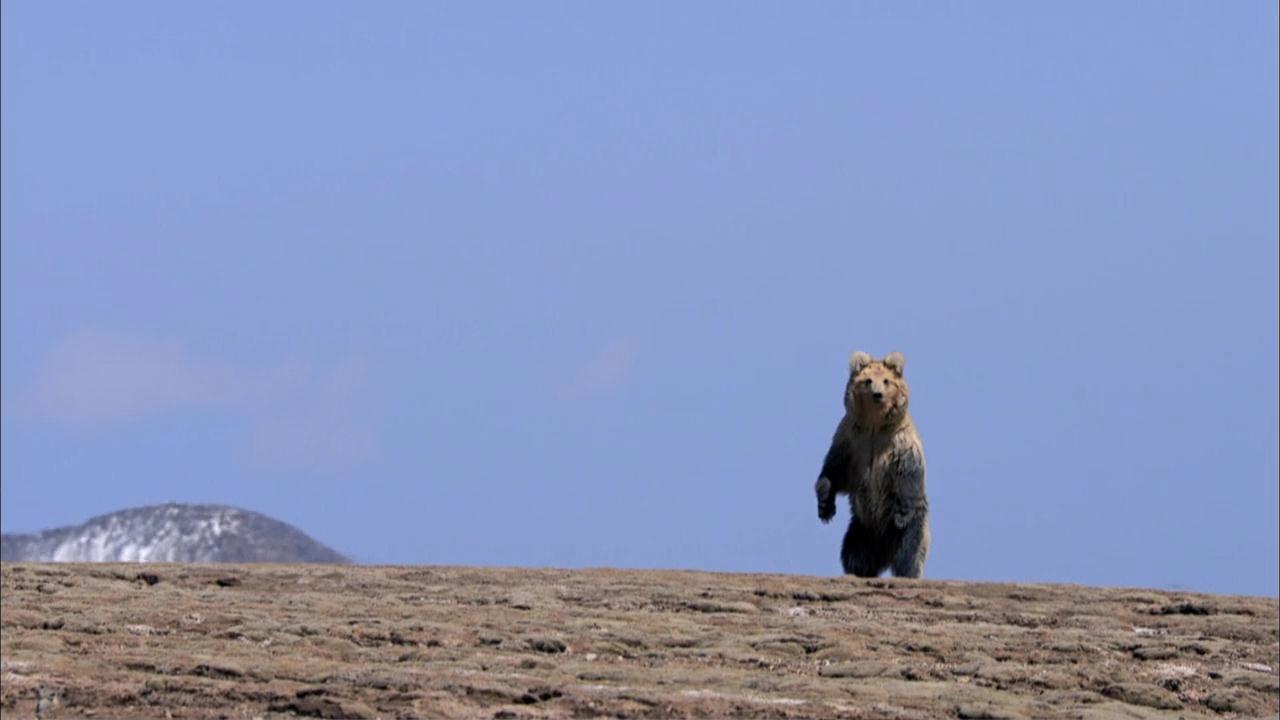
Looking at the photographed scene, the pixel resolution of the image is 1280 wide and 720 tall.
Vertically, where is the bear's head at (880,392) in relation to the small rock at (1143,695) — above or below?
above

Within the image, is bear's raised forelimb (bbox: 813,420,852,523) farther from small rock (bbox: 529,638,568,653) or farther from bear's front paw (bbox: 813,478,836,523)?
small rock (bbox: 529,638,568,653)

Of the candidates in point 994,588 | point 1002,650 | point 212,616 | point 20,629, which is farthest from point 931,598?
point 20,629

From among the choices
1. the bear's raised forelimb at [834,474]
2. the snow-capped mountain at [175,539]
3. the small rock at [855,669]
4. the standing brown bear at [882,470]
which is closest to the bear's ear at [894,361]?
the standing brown bear at [882,470]

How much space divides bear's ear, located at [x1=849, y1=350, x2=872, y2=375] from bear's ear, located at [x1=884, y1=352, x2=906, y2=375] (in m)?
0.14

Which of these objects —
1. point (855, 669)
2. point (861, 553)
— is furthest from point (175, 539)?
point (855, 669)

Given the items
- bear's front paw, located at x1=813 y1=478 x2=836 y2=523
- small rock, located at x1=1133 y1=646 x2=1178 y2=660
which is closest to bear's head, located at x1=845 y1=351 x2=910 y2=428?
bear's front paw, located at x1=813 y1=478 x2=836 y2=523

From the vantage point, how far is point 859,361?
62.3 feet

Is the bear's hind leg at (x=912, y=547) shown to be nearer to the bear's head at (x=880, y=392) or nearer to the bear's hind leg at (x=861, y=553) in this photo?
the bear's hind leg at (x=861, y=553)

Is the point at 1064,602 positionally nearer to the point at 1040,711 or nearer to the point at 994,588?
the point at 994,588

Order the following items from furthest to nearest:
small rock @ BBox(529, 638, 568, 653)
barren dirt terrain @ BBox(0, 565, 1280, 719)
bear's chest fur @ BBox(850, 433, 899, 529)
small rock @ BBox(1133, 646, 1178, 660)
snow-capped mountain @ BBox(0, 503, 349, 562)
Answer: snow-capped mountain @ BBox(0, 503, 349, 562)
bear's chest fur @ BBox(850, 433, 899, 529)
small rock @ BBox(1133, 646, 1178, 660)
small rock @ BBox(529, 638, 568, 653)
barren dirt terrain @ BBox(0, 565, 1280, 719)

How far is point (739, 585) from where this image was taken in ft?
58.9

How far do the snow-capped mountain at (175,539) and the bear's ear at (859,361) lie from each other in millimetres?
105120

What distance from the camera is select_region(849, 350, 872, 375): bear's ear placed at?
19.0m

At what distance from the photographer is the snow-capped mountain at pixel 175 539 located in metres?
128
